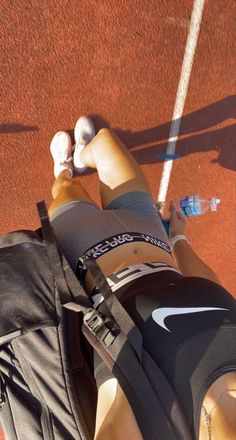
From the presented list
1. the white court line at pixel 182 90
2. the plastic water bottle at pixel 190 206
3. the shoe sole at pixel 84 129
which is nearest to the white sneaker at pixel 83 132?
the shoe sole at pixel 84 129

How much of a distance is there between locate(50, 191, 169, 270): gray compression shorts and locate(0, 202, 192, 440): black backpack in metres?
0.26

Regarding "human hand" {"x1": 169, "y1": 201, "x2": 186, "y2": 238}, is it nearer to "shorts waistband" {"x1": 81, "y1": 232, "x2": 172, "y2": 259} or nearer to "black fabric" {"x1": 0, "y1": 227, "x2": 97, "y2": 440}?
"shorts waistband" {"x1": 81, "y1": 232, "x2": 172, "y2": 259}

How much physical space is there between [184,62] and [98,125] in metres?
0.60

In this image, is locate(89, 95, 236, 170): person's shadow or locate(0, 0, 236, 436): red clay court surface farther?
locate(89, 95, 236, 170): person's shadow

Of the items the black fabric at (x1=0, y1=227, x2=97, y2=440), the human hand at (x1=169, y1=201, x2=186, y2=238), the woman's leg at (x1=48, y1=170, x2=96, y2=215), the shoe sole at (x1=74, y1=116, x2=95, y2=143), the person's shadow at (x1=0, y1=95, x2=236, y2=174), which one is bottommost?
the black fabric at (x1=0, y1=227, x2=97, y2=440)

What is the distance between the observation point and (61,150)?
238 centimetres

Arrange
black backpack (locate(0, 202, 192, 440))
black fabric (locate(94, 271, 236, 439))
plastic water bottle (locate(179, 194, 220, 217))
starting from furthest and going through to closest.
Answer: plastic water bottle (locate(179, 194, 220, 217)) < black backpack (locate(0, 202, 192, 440)) < black fabric (locate(94, 271, 236, 439))

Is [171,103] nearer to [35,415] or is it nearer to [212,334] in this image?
[212,334]

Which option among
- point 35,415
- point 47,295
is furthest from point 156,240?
point 35,415

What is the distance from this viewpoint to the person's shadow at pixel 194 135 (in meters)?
2.56

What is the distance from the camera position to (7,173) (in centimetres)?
246

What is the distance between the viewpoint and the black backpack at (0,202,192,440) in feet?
4.04

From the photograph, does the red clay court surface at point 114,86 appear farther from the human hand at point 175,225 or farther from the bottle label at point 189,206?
the human hand at point 175,225

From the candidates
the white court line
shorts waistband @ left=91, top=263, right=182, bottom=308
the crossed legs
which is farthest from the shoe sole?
shorts waistband @ left=91, top=263, right=182, bottom=308
